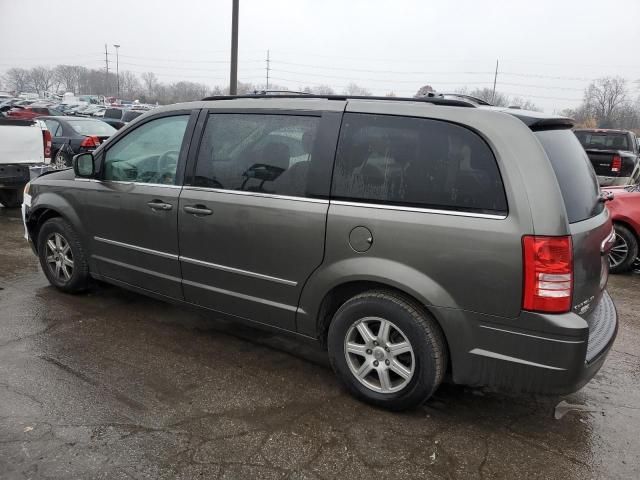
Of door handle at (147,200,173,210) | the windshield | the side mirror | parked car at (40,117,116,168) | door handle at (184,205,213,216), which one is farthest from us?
the windshield

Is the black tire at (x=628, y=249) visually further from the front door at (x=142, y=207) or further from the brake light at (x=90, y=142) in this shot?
the brake light at (x=90, y=142)

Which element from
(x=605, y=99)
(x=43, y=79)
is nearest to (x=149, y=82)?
(x=43, y=79)

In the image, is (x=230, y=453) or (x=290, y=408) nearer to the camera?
(x=230, y=453)

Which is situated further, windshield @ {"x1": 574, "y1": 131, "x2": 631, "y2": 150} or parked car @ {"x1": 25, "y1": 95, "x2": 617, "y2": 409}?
windshield @ {"x1": 574, "y1": 131, "x2": 631, "y2": 150}

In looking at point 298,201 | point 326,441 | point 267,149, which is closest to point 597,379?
point 326,441

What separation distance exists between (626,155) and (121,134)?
1100cm

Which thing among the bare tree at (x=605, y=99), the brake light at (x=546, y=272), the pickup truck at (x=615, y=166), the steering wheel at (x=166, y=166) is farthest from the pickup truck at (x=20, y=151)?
the bare tree at (x=605, y=99)

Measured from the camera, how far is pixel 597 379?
11.9 ft

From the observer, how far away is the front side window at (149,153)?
3.95 metres

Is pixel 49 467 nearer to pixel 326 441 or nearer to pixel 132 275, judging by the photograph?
pixel 326 441

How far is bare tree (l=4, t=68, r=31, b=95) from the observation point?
389ft

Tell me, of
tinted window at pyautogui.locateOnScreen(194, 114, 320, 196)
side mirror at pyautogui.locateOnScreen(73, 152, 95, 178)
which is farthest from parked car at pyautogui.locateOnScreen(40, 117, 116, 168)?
tinted window at pyautogui.locateOnScreen(194, 114, 320, 196)

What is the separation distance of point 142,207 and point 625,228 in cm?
557

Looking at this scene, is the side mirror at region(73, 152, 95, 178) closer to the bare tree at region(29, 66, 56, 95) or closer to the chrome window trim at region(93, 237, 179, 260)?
the chrome window trim at region(93, 237, 179, 260)
